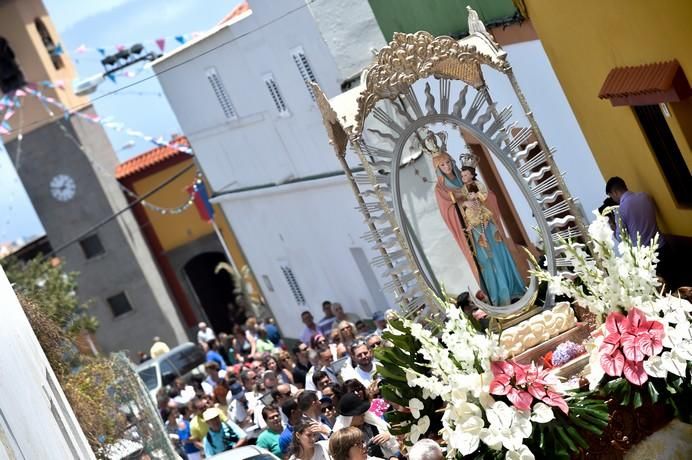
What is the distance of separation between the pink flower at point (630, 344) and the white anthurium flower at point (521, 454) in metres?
0.79

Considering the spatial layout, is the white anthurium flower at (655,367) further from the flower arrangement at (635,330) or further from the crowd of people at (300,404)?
the crowd of people at (300,404)

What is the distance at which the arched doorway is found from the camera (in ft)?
147

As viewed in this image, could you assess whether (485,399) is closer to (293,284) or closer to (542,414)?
(542,414)

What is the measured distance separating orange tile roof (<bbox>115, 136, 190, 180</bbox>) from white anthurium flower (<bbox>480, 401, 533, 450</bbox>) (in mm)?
34005

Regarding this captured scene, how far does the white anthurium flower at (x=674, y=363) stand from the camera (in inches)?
330

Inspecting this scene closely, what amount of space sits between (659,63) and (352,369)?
4654 millimetres

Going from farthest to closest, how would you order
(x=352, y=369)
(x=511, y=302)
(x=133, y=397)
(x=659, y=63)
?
(x=133, y=397)
(x=352, y=369)
(x=659, y=63)
(x=511, y=302)

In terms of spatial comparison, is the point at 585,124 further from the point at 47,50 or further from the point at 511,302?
the point at 47,50

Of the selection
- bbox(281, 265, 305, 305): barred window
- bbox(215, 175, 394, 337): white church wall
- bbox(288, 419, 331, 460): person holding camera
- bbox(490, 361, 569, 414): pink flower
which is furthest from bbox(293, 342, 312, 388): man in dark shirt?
bbox(281, 265, 305, 305): barred window

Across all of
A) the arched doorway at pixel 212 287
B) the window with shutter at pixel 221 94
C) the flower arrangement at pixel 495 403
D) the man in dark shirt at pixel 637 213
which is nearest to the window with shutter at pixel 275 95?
the window with shutter at pixel 221 94

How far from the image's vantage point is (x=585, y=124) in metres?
15.3

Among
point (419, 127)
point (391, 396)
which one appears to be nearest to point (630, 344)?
point (391, 396)

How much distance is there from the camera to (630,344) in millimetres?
8547

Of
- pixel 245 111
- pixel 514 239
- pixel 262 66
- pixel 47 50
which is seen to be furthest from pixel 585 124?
pixel 47 50
